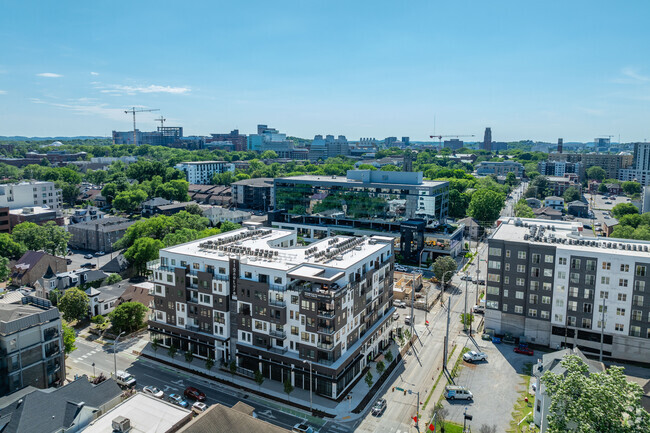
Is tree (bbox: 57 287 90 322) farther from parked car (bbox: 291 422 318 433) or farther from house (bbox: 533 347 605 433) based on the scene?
house (bbox: 533 347 605 433)

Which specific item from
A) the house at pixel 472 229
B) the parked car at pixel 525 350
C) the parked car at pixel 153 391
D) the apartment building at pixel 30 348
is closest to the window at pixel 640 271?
the parked car at pixel 525 350

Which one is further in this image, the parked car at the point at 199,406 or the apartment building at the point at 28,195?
the apartment building at the point at 28,195

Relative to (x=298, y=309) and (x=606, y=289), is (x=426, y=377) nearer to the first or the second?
(x=298, y=309)

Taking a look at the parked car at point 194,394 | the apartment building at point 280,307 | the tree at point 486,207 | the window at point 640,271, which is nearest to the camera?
the parked car at point 194,394

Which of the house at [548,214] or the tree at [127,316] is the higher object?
the house at [548,214]

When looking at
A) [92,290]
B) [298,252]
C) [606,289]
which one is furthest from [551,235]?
[92,290]

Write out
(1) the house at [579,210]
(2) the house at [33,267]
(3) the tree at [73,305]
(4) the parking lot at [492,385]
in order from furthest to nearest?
(1) the house at [579,210] < (2) the house at [33,267] < (3) the tree at [73,305] < (4) the parking lot at [492,385]

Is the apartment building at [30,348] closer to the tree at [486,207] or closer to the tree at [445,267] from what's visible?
the tree at [445,267]
